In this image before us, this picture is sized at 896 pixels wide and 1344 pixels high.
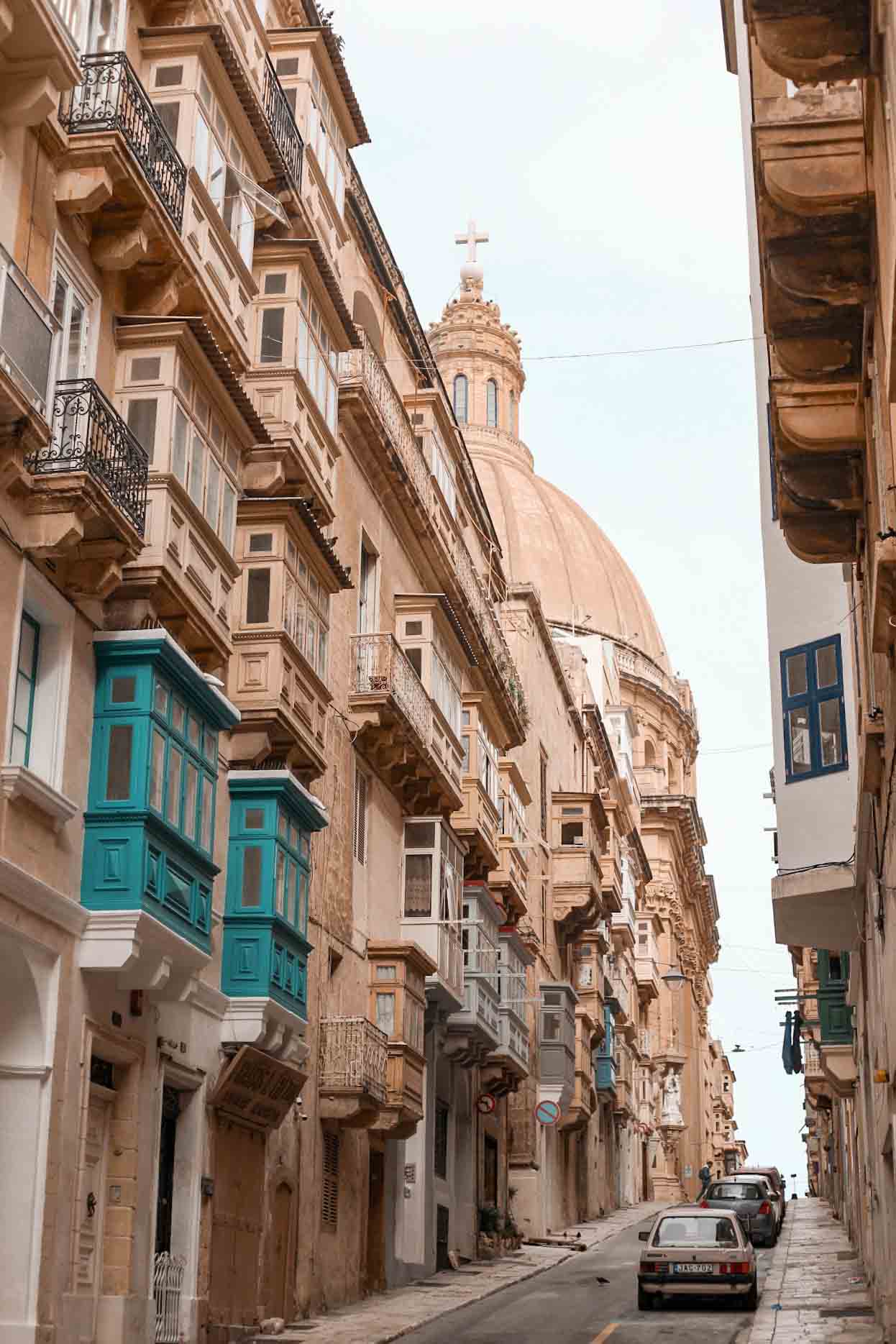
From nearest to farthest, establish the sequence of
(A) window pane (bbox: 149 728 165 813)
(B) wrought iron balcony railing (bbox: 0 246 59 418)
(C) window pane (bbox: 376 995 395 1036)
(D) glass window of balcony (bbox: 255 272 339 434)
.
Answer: (B) wrought iron balcony railing (bbox: 0 246 59 418) → (A) window pane (bbox: 149 728 165 813) → (D) glass window of balcony (bbox: 255 272 339 434) → (C) window pane (bbox: 376 995 395 1036)

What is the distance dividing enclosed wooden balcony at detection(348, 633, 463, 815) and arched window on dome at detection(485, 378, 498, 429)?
7172 cm

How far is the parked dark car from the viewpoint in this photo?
130ft

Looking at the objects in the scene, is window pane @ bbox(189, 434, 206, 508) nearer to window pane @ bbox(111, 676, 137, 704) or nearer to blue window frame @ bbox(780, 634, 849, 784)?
window pane @ bbox(111, 676, 137, 704)

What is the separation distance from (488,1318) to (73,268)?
15438 millimetres

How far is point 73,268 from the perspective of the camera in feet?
54.9

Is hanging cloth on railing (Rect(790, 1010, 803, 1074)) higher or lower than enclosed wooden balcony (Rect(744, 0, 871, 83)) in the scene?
lower

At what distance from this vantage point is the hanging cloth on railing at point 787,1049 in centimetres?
4641

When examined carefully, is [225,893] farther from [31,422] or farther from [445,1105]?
[445,1105]

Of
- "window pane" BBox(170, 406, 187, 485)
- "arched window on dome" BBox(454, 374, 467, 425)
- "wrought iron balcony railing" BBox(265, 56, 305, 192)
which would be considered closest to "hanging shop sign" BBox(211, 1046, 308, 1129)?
"window pane" BBox(170, 406, 187, 485)

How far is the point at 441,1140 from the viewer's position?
115ft

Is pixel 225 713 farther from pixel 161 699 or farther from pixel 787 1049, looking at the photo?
pixel 787 1049

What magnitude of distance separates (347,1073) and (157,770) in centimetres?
991

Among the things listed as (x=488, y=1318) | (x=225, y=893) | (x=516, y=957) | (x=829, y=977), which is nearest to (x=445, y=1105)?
(x=516, y=957)

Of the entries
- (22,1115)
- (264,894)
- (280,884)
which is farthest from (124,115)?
(22,1115)
